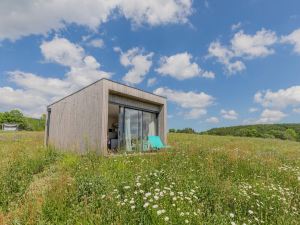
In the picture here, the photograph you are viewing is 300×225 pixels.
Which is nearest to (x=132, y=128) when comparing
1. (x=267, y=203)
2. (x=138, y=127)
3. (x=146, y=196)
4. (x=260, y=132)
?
(x=138, y=127)

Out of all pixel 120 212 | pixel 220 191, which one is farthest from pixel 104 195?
pixel 220 191

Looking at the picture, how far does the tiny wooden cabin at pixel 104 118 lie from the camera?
10195 millimetres

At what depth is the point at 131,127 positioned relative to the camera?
13016 millimetres

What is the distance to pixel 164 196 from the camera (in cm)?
427

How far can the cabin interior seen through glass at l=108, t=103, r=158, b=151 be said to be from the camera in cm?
1222

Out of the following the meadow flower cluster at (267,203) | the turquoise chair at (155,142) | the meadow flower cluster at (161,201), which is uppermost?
the turquoise chair at (155,142)

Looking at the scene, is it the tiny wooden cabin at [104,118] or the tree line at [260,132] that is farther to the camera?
the tree line at [260,132]

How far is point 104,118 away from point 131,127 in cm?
325

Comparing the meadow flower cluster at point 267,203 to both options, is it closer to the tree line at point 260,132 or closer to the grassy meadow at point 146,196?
the grassy meadow at point 146,196

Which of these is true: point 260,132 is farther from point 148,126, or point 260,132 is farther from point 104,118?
point 104,118

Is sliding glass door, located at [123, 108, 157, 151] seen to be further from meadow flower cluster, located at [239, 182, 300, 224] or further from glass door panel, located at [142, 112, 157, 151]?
meadow flower cluster, located at [239, 182, 300, 224]

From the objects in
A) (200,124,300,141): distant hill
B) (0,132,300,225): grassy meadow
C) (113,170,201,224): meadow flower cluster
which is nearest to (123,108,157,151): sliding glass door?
(0,132,300,225): grassy meadow

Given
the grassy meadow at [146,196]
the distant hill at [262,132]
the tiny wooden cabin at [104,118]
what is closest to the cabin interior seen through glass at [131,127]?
the tiny wooden cabin at [104,118]

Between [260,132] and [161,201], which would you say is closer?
[161,201]
